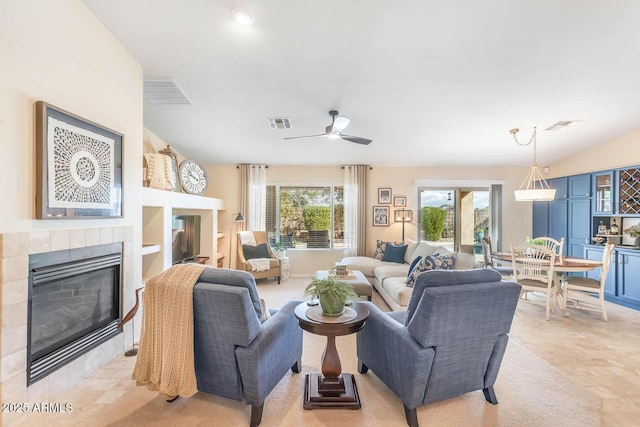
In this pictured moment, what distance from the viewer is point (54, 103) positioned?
6.42 ft

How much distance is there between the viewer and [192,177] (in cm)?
480

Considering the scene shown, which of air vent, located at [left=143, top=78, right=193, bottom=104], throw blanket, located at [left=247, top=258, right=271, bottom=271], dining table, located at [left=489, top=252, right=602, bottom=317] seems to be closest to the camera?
air vent, located at [left=143, top=78, right=193, bottom=104]

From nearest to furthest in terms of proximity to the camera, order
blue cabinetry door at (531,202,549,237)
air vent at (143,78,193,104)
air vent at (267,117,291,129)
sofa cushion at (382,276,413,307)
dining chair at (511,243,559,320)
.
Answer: air vent at (143,78,193,104) → sofa cushion at (382,276,413,307) → dining chair at (511,243,559,320) → air vent at (267,117,291,129) → blue cabinetry door at (531,202,549,237)

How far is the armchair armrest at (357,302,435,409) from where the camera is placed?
1708 millimetres

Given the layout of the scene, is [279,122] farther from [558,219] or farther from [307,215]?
[558,219]

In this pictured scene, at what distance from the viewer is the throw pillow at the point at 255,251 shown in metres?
5.36

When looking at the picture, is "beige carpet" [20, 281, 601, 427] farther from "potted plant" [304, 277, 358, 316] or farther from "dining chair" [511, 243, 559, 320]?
"dining chair" [511, 243, 559, 320]

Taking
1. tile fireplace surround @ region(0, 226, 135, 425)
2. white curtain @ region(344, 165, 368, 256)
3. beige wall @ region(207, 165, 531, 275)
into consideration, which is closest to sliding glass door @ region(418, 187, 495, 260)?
beige wall @ region(207, 165, 531, 275)

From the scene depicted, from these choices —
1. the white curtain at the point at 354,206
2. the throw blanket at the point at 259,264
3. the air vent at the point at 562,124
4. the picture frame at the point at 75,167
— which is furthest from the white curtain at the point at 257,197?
the air vent at the point at 562,124

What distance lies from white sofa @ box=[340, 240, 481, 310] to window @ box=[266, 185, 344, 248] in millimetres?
1122

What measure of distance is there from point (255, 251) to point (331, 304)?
3725mm

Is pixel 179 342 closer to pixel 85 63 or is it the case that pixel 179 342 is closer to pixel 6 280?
pixel 6 280

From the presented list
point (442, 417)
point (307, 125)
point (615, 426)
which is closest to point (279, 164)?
point (307, 125)

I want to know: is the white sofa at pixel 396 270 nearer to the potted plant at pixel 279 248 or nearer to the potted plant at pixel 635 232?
the potted plant at pixel 279 248
